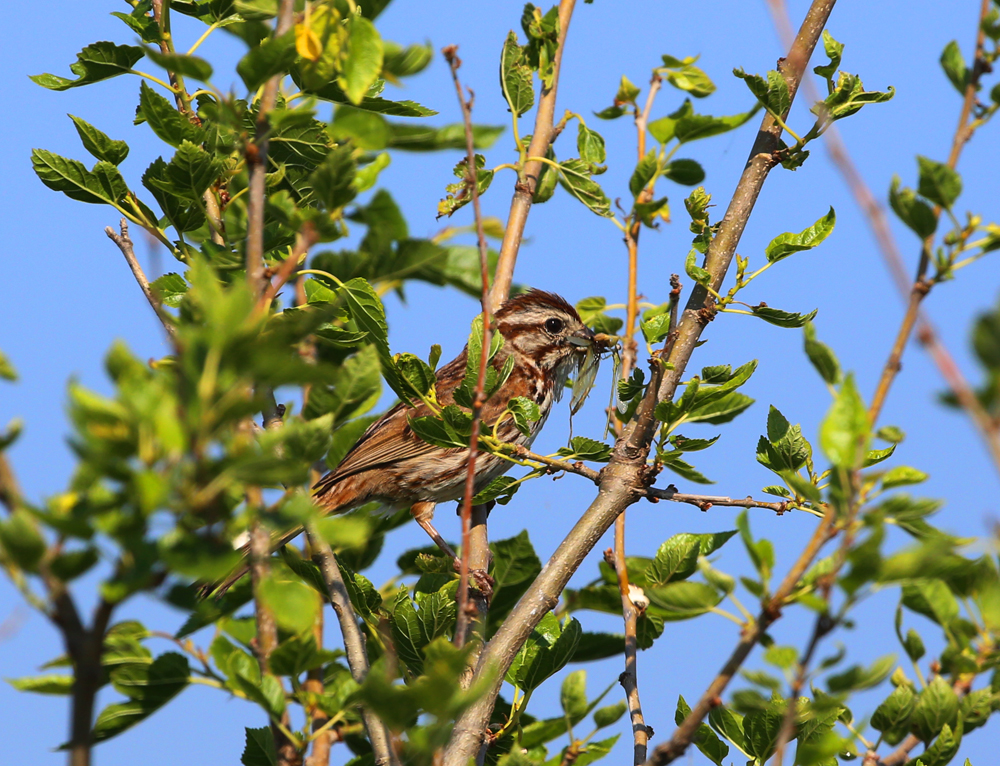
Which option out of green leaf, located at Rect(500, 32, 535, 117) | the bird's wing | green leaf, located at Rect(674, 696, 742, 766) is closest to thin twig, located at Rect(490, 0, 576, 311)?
green leaf, located at Rect(500, 32, 535, 117)

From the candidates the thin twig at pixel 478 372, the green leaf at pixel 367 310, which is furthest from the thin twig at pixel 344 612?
the green leaf at pixel 367 310

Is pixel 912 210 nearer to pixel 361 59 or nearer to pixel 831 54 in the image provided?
pixel 361 59

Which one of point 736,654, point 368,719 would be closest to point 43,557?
point 736,654

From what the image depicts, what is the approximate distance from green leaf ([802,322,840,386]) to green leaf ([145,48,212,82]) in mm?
1383

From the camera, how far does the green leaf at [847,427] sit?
185cm

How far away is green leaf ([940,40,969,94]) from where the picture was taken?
6.95 ft

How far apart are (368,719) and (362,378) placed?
3.55 ft

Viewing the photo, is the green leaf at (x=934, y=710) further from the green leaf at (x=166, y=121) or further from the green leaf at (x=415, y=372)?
the green leaf at (x=166, y=121)

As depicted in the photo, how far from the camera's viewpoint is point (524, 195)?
4703 mm

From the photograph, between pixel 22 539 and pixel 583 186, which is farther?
pixel 583 186

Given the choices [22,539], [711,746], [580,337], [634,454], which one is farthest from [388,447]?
[22,539]

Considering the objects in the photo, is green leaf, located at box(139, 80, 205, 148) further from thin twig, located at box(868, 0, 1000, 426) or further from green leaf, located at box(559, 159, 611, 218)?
thin twig, located at box(868, 0, 1000, 426)

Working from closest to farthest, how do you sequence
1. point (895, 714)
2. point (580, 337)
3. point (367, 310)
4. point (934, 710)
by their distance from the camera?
point (934, 710)
point (895, 714)
point (367, 310)
point (580, 337)

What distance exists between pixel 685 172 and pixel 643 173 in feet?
0.44
